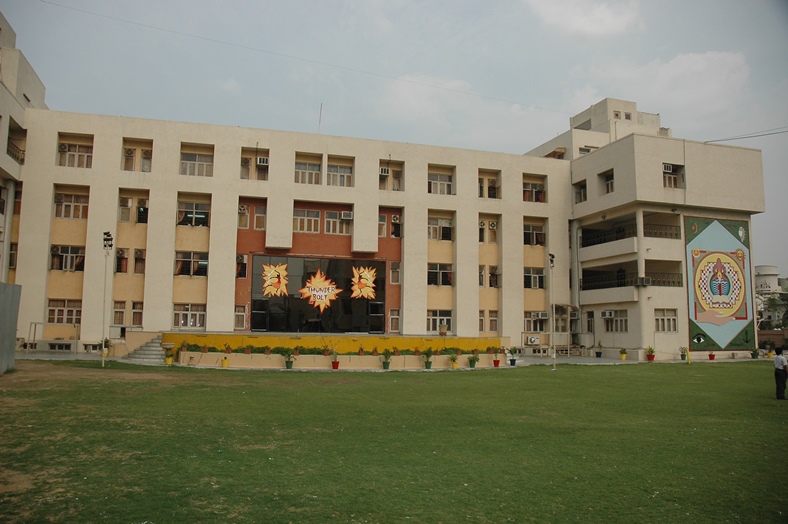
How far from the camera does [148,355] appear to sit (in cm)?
2598

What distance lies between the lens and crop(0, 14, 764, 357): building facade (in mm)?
29516

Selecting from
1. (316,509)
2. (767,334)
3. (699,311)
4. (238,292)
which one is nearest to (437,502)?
(316,509)

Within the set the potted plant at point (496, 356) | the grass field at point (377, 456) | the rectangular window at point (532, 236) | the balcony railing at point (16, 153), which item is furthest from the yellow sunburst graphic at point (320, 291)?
the grass field at point (377, 456)

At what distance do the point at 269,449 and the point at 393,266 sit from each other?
2566 centimetres

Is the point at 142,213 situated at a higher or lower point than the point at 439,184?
lower

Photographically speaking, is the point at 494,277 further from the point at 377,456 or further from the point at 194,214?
the point at 377,456

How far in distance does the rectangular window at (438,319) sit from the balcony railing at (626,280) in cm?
886

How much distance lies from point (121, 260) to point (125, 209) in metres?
2.75

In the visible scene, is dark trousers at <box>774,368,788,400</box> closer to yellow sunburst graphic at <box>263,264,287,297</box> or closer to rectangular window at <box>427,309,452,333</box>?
rectangular window at <box>427,309,452,333</box>

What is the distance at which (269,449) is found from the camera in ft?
27.9

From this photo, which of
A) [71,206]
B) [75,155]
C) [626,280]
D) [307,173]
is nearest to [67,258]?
[71,206]

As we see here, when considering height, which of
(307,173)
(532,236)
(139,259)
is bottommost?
(139,259)

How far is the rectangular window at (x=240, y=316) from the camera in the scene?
31203 mm

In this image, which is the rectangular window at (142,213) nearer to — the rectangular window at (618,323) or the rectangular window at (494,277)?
the rectangular window at (494,277)
